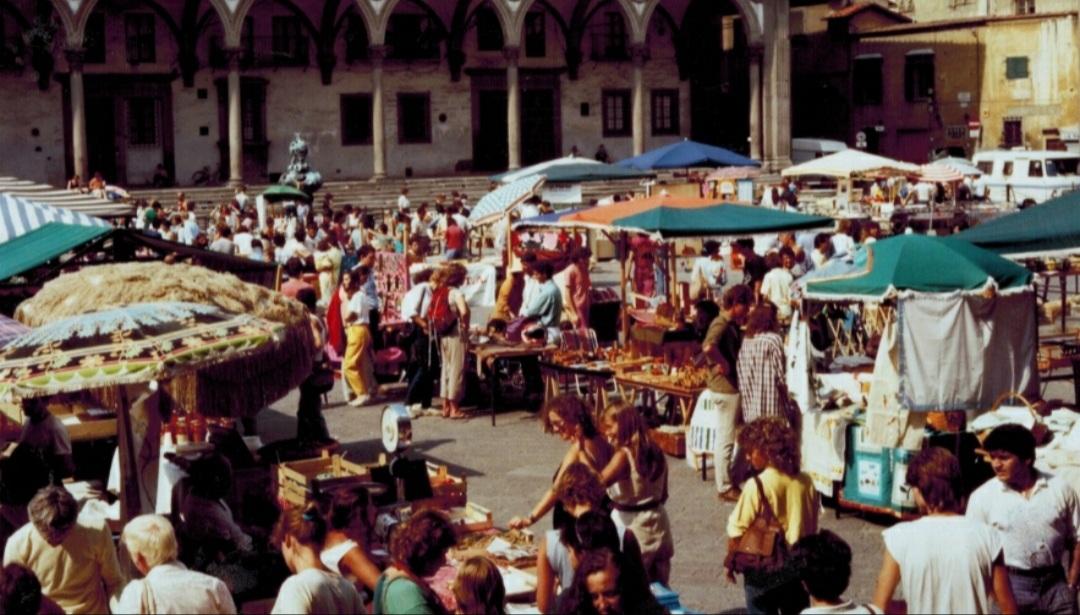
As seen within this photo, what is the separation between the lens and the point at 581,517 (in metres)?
6.76

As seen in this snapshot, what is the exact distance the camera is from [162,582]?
21.3ft

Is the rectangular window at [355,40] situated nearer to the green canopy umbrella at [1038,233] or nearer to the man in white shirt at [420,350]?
the man in white shirt at [420,350]

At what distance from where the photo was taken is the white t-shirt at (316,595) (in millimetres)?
6293

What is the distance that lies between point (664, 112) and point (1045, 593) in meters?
40.6

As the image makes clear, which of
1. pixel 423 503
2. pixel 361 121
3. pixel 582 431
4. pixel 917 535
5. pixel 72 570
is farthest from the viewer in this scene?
pixel 361 121

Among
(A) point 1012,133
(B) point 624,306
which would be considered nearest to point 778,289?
(B) point 624,306

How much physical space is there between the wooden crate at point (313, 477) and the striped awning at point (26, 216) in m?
3.37

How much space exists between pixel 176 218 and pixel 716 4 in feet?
72.7

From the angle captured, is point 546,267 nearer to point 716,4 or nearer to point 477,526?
point 477,526

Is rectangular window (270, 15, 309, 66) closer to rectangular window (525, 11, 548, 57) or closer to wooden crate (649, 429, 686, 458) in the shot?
rectangular window (525, 11, 548, 57)

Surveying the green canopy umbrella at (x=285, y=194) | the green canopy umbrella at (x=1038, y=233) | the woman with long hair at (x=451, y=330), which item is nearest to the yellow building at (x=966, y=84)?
the green canopy umbrella at (x=285, y=194)

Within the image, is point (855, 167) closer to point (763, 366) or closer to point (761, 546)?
point (763, 366)

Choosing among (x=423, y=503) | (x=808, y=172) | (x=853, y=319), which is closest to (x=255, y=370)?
(x=423, y=503)

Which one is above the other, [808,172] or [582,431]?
[808,172]
